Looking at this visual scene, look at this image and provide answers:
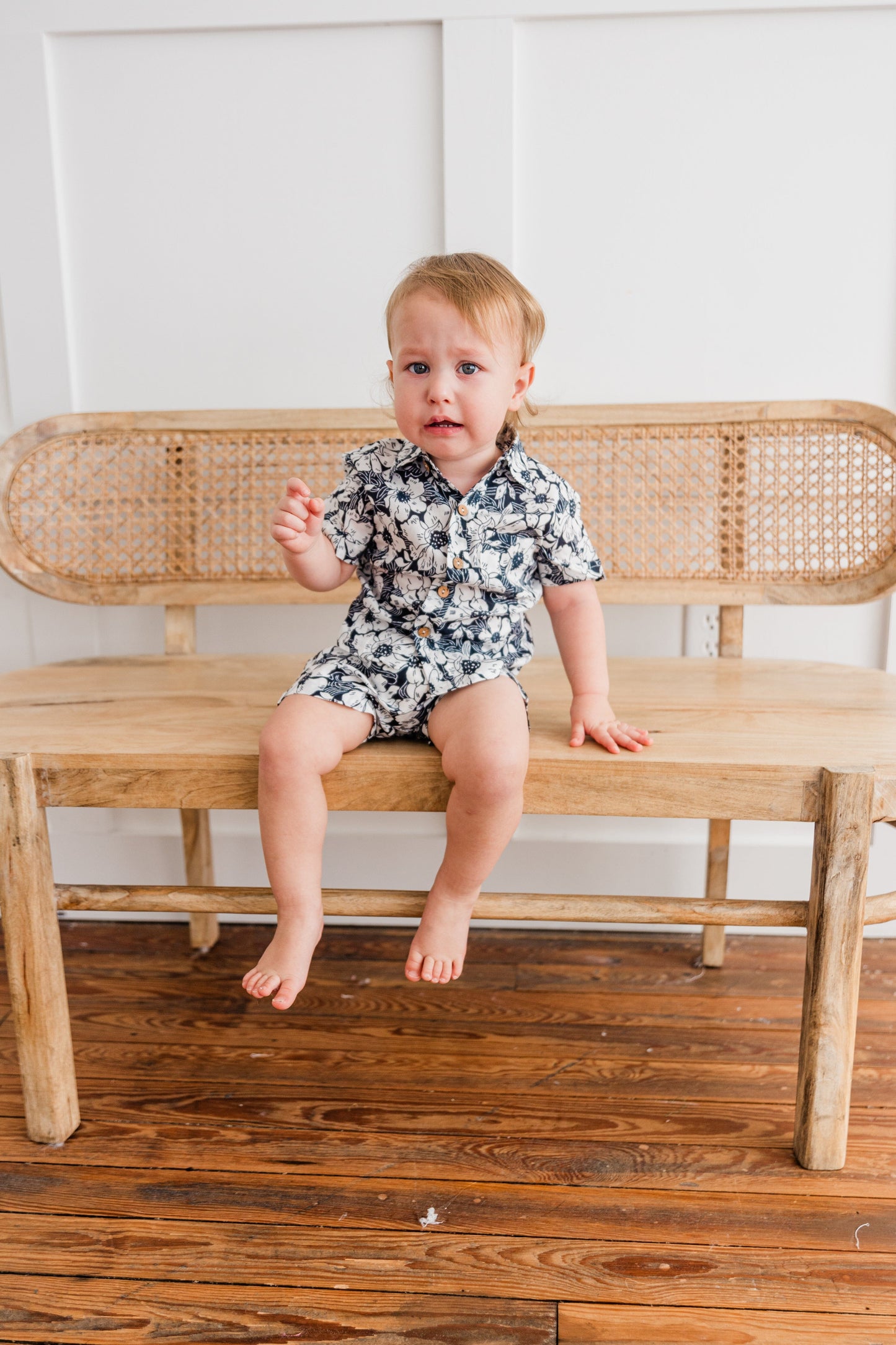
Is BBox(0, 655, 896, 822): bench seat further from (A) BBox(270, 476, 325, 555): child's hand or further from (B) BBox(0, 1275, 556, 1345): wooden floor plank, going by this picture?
(B) BBox(0, 1275, 556, 1345): wooden floor plank

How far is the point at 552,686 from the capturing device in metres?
1.40

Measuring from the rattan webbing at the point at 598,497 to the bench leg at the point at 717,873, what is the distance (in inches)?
15.4

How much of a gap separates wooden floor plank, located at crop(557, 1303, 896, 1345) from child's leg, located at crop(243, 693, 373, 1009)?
42 cm

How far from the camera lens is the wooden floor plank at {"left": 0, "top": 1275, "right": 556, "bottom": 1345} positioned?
3.08 ft

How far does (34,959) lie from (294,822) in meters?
0.37

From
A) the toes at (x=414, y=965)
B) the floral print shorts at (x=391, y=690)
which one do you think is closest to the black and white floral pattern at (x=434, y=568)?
the floral print shorts at (x=391, y=690)

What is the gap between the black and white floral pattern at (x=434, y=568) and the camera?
3.89 ft

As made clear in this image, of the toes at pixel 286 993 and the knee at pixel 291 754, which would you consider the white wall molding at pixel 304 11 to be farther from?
the toes at pixel 286 993

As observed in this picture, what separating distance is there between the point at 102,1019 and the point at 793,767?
1.06 m

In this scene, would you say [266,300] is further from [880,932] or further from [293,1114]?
[880,932]

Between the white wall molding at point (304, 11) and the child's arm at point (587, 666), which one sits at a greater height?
the white wall molding at point (304, 11)

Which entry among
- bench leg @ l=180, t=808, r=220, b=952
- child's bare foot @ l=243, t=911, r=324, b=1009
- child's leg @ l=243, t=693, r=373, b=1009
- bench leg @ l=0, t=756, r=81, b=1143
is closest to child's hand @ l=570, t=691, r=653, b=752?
child's leg @ l=243, t=693, r=373, b=1009

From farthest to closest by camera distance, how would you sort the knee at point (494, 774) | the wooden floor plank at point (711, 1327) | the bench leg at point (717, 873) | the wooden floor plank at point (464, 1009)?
1. the bench leg at point (717, 873)
2. the wooden floor plank at point (464, 1009)
3. the knee at point (494, 774)
4. the wooden floor plank at point (711, 1327)

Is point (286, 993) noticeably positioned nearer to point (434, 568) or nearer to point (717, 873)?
point (434, 568)
